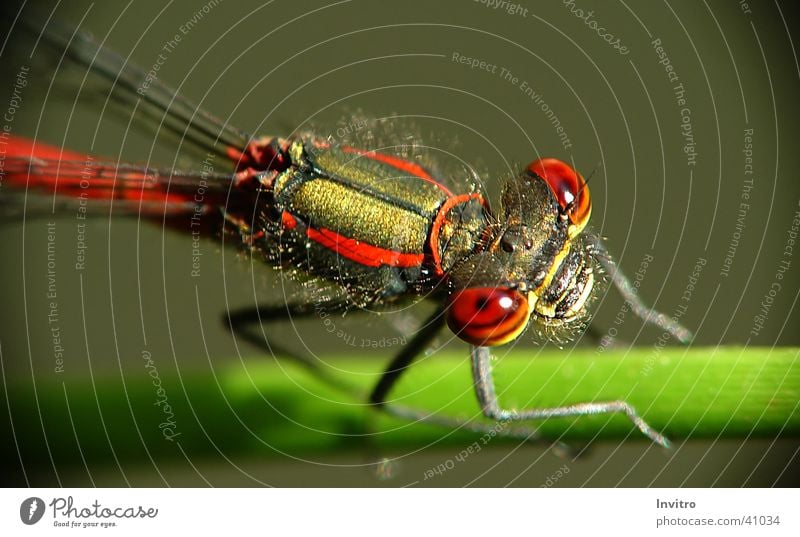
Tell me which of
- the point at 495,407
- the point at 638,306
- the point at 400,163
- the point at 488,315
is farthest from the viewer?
the point at 638,306

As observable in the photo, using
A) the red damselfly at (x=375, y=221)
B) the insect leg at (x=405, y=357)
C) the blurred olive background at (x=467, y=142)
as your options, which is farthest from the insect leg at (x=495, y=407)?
the blurred olive background at (x=467, y=142)

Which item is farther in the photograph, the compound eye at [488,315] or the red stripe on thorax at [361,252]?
the red stripe on thorax at [361,252]

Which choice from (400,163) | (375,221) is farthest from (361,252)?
(400,163)

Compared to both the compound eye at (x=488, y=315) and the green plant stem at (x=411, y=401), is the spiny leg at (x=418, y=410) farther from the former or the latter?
the compound eye at (x=488, y=315)

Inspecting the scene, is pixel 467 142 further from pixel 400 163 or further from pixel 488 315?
pixel 488 315

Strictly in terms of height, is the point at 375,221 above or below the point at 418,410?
above

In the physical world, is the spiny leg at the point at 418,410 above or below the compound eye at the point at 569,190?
below
